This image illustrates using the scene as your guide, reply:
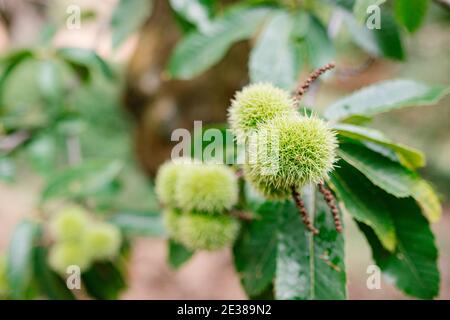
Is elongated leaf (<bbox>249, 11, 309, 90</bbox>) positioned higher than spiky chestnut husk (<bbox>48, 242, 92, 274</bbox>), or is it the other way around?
elongated leaf (<bbox>249, 11, 309, 90</bbox>)

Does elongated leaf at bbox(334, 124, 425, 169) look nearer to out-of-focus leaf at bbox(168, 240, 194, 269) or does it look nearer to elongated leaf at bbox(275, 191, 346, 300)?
elongated leaf at bbox(275, 191, 346, 300)

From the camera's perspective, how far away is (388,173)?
0.77m

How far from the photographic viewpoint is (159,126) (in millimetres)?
2707

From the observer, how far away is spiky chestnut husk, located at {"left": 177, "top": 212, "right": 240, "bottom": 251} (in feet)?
3.06

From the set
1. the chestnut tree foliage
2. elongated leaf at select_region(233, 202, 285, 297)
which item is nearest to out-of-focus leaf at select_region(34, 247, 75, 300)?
the chestnut tree foliage

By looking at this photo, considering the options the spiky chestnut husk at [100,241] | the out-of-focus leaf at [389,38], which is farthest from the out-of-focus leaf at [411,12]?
the spiky chestnut husk at [100,241]

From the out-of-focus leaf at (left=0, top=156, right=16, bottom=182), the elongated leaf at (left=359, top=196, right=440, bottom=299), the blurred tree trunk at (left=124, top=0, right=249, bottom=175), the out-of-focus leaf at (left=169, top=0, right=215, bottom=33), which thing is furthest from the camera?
the blurred tree trunk at (left=124, top=0, right=249, bottom=175)

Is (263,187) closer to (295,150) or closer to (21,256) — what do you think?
(295,150)

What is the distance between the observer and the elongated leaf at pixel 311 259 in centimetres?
80

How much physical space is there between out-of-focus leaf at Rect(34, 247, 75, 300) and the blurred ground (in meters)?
1.54

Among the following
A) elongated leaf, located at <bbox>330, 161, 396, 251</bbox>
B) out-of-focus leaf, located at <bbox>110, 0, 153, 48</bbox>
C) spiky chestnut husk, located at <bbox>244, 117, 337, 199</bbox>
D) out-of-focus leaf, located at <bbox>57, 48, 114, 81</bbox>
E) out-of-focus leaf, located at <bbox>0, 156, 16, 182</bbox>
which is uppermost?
out-of-focus leaf, located at <bbox>110, 0, 153, 48</bbox>

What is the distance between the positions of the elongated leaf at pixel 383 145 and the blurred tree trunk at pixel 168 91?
1.75 m
